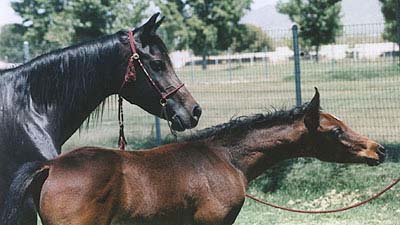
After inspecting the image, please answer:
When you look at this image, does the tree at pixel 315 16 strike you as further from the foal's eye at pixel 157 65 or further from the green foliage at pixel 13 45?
the foal's eye at pixel 157 65

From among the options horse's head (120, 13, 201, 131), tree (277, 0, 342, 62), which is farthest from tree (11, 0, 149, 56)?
horse's head (120, 13, 201, 131)

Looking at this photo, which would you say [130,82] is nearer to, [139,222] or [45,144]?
[45,144]

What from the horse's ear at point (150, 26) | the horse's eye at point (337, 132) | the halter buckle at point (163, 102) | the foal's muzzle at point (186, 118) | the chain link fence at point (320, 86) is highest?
the horse's ear at point (150, 26)

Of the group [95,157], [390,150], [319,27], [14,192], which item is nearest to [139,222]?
[95,157]

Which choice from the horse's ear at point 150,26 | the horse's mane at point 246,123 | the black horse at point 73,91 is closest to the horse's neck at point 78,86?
the black horse at point 73,91

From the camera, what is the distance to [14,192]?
368cm

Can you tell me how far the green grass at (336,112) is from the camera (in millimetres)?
8055

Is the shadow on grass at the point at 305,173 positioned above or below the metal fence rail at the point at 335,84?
below

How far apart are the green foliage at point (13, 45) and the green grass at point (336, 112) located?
203cm

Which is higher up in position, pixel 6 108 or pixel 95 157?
pixel 6 108

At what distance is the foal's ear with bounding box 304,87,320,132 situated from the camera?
4598 mm

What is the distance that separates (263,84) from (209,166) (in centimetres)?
663

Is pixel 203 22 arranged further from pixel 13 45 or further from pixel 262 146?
pixel 262 146

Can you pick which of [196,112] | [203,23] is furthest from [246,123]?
[203,23]
